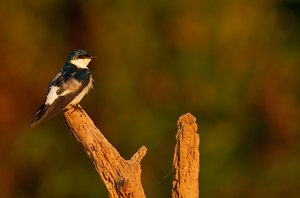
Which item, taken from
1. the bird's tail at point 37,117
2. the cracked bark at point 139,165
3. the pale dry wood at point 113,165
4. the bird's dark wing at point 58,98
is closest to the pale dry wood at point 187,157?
the cracked bark at point 139,165

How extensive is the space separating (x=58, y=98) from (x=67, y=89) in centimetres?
15

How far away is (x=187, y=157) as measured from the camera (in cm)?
637

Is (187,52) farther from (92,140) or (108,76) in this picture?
(92,140)

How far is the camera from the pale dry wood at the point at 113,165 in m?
6.36

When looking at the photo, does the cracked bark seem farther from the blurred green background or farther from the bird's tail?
the blurred green background

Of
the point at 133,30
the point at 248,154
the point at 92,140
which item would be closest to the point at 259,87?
the point at 248,154

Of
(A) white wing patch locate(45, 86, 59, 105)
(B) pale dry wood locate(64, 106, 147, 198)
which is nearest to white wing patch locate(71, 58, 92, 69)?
(A) white wing patch locate(45, 86, 59, 105)

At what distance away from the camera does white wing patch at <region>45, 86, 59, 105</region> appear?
7.64 meters

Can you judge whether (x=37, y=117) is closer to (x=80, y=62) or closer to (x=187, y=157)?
(x=80, y=62)

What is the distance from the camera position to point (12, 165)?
47.4 ft

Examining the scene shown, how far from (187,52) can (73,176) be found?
198 cm

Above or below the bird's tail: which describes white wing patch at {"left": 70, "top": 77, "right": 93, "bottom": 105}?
above

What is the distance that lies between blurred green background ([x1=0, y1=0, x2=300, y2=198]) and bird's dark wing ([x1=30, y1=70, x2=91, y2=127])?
6.19 meters

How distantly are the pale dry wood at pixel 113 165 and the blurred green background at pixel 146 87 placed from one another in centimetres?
735
